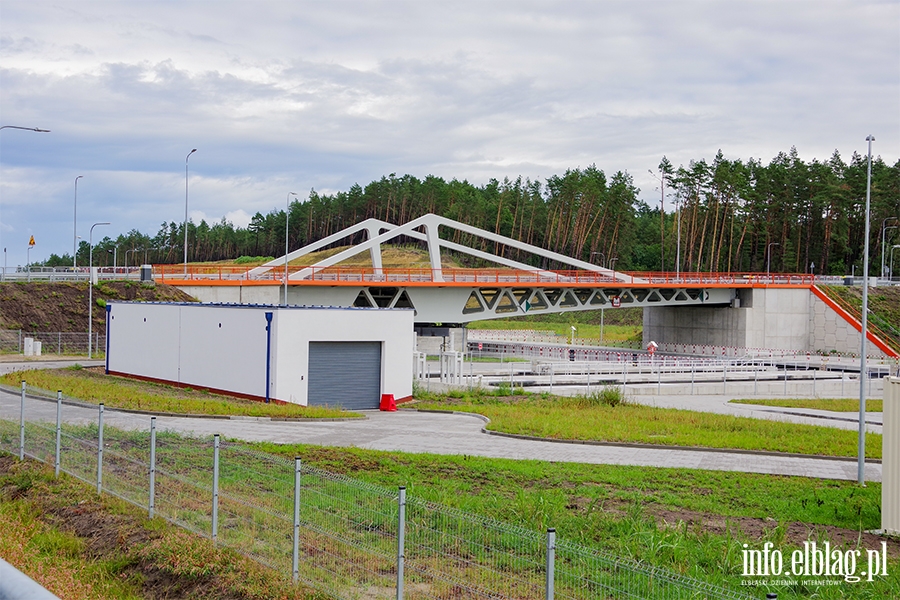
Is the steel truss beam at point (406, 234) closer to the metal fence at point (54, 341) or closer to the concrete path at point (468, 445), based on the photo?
the metal fence at point (54, 341)

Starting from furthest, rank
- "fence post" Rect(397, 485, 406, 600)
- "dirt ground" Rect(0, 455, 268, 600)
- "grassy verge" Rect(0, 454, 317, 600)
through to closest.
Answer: "dirt ground" Rect(0, 455, 268, 600), "grassy verge" Rect(0, 454, 317, 600), "fence post" Rect(397, 485, 406, 600)

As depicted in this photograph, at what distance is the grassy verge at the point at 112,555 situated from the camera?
9789mm

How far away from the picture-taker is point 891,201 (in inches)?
3846

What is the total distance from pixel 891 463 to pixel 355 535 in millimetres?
8139

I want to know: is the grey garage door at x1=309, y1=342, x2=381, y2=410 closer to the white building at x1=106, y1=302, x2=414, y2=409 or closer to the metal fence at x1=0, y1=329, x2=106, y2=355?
the white building at x1=106, y1=302, x2=414, y2=409

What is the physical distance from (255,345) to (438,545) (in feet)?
70.0

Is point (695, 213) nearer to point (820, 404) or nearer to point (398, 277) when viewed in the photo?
point (398, 277)

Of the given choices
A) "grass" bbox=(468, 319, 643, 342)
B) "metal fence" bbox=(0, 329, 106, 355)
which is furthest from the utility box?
"grass" bbox=(468, 319, 643, 342)

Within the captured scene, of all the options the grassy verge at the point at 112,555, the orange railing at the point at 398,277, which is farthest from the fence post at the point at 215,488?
the orange railing at the point at 398,277

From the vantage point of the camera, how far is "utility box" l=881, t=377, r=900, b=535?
42.0 ft

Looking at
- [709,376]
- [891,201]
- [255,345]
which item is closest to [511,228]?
[891,201]

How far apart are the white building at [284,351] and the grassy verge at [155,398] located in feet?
3.08

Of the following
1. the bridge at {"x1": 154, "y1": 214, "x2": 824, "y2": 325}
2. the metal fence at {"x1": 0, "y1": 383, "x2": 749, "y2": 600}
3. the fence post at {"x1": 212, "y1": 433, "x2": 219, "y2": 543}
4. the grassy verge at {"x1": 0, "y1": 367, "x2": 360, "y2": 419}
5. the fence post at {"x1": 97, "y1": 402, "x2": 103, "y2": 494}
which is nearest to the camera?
the metal fence at {"x1": 0, "y1": 383, "x2": 749, "y2": 600}

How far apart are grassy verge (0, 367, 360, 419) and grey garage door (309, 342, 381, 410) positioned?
2.74m
